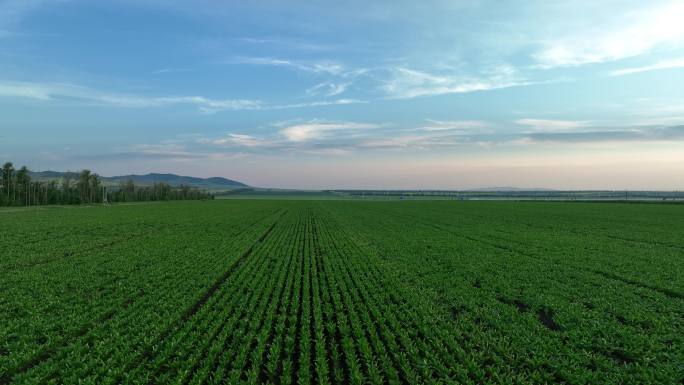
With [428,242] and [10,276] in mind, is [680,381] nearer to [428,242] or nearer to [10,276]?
[428,242]

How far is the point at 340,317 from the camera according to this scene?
1090 centimetres

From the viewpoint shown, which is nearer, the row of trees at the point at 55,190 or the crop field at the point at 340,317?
the crop field at the point at 340,317

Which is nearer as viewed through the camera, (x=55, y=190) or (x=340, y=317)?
(x=340, y=317)

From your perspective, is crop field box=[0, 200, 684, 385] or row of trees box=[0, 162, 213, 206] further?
row of trees box=[0, 162, 213, 206]

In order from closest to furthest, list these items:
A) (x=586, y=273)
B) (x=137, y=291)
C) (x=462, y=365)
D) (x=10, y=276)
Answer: (x=462, y=365), (x=137, y=291), (x=10, y=276), (x=586, y=273)

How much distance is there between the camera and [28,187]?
298 ft

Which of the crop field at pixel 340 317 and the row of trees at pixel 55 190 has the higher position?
the row of trees at pixel 55 190

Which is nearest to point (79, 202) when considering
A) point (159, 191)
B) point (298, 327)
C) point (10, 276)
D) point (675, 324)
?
point (159, 191)

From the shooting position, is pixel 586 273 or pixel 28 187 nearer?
pixel 586 273

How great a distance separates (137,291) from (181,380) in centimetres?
773

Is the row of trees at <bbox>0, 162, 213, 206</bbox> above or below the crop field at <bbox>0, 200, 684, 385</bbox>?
above

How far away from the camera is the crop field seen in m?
7.97

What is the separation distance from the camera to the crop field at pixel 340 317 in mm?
7973

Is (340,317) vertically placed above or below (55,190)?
below
